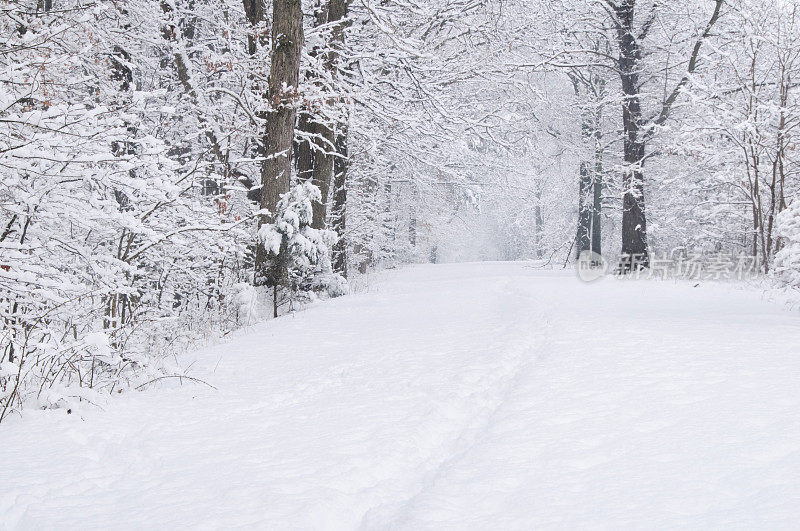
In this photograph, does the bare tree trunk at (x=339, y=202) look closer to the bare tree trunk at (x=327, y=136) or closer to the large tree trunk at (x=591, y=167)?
the bare tree trunk at (x=327, y=136)

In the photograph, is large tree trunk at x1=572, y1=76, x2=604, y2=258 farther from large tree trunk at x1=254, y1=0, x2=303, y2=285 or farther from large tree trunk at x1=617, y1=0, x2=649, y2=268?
large tree trunk at x1=254, y1=0, x2=303, y2=285

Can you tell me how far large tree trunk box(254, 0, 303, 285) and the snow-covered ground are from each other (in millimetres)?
3112

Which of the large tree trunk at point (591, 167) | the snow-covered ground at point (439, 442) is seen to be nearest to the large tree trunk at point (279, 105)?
the snow-covered ground at point (439, 442)

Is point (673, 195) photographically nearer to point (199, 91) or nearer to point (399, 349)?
point (199, 91)

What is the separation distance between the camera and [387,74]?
1131 cm

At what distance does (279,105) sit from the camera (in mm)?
7398

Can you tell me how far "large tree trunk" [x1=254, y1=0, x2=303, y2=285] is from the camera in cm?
754

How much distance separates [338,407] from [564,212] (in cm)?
2229

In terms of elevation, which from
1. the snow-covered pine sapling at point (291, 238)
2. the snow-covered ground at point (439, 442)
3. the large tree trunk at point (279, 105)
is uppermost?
the large tree trunk at point (279, 105)

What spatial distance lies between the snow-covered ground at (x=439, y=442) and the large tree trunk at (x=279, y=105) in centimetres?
311

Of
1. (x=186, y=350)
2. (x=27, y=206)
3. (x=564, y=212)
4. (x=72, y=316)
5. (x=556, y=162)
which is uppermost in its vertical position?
(x=556, y=162)

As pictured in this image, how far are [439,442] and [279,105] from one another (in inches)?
229

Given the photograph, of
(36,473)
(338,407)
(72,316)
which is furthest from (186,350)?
(36,473)

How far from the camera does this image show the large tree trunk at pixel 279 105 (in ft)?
24.7
